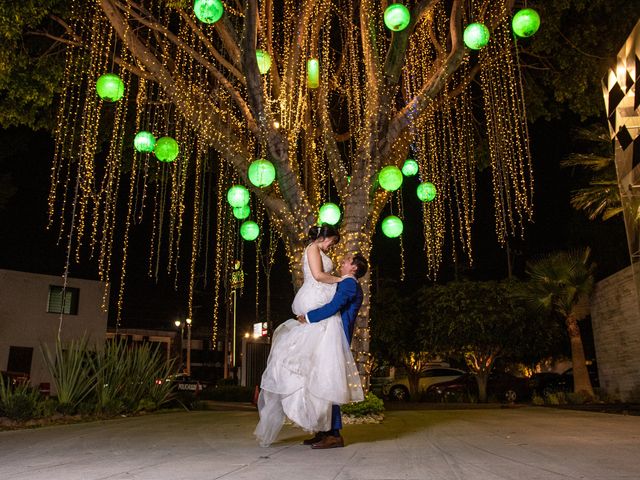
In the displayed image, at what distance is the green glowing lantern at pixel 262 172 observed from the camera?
23.6 feet

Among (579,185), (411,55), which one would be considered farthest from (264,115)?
(579,185)

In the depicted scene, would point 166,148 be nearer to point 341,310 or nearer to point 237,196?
point 237,196

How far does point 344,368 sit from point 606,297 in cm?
1351

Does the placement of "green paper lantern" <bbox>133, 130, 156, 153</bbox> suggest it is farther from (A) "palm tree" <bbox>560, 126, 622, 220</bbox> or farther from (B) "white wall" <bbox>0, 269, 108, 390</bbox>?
(B) "white wall" <bbox>0, 269, 108, 390</bbox>

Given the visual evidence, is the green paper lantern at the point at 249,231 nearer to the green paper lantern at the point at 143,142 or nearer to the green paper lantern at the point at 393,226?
the green paper lantern at the point at 143,142

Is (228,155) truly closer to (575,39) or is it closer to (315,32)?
(315,32)

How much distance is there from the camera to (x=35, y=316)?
2253 cm

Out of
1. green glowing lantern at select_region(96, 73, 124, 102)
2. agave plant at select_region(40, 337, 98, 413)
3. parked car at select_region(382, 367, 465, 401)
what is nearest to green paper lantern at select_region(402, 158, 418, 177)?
green glowing lantern at select_region(96, 73, 124, 102)

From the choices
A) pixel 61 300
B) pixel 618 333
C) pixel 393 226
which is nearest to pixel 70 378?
pixel 393 226

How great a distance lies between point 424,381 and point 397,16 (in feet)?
55.3

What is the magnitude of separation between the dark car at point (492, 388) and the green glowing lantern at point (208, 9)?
16.5 meters

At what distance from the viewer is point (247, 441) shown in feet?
15.6

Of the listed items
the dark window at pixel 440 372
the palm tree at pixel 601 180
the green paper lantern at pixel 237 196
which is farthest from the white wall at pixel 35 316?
the palm tree at pixel 601 180

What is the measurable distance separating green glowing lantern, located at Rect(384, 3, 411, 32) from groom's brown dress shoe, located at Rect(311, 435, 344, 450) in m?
4.99
